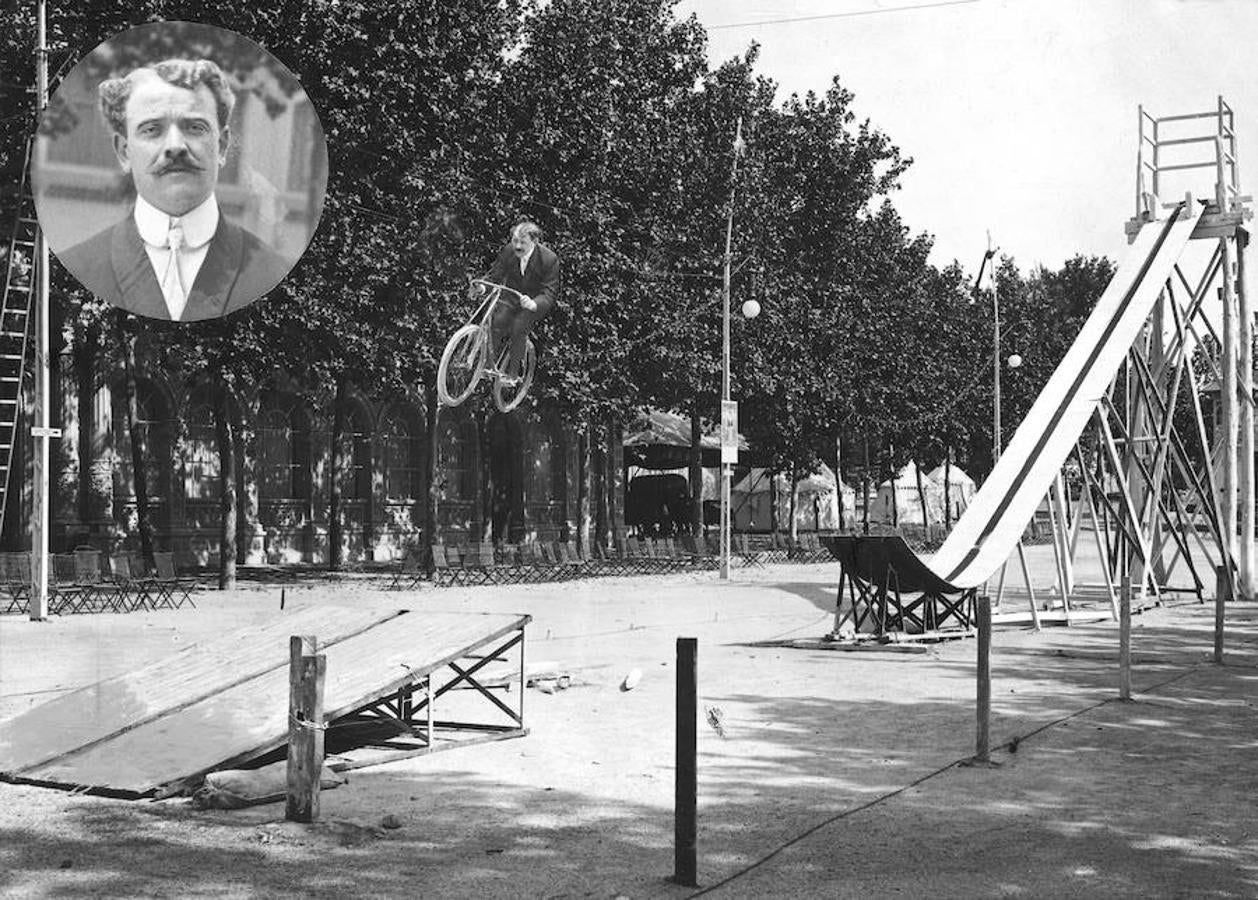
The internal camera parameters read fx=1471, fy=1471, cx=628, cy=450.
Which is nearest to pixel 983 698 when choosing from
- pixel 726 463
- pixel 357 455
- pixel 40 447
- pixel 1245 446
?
pixel 40 447

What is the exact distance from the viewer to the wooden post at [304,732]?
8.21m

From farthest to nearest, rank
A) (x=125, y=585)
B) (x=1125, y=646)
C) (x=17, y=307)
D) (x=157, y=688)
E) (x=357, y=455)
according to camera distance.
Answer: (x=357, y=455) → (x=125, y=585) → (x=17, y=307) → (x=1125, y=646) → (x=157, y=688)

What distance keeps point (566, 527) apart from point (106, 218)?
39947 mm

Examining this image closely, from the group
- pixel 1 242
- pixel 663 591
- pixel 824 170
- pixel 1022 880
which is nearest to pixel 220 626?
pixel 1 242

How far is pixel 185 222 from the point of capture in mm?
11266

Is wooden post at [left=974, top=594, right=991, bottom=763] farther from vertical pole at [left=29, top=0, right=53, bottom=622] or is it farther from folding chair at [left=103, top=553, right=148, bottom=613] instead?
folding chair at [left=103, top=553, right=148, bottom=613]

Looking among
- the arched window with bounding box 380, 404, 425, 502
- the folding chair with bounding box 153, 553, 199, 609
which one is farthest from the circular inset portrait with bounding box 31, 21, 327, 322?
the arched window with bounding box 380, 404, 425, 502

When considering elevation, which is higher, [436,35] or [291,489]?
[436,35]

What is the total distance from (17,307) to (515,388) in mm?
11824

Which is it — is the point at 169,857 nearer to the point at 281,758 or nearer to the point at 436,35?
the point at 281,758

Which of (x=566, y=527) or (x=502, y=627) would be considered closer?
(x=502, y=627)

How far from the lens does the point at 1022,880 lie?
7.02m

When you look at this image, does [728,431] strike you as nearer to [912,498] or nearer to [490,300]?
[490,300]

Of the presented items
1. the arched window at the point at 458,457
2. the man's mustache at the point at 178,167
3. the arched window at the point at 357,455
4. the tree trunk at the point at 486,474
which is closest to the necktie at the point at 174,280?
the man's mustache at the point at 178,167
